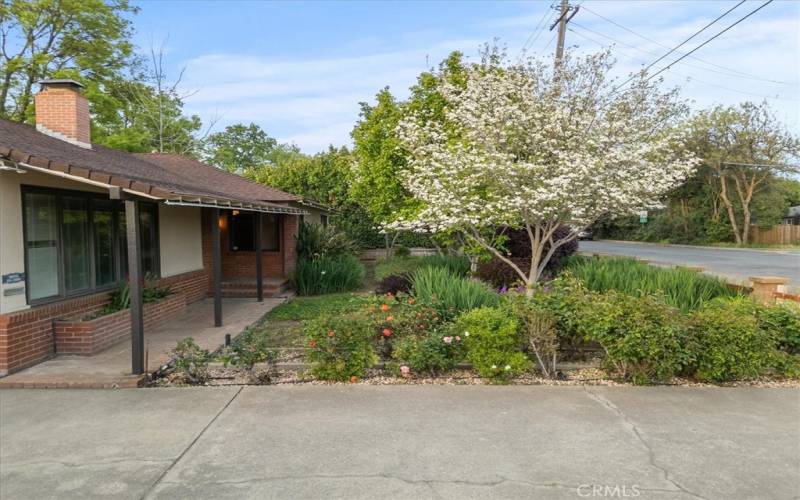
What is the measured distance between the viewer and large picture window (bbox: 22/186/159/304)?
6.40 metres

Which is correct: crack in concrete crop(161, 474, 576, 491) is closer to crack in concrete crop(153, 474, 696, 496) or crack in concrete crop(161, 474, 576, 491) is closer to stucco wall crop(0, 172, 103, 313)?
crack in concrete crop(153, 474, 696, 496)

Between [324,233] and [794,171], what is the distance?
2951 centimetres

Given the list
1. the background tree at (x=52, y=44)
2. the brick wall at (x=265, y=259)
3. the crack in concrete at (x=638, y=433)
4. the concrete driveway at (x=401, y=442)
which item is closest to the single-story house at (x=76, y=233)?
the brick wall at (x=265, y=259)

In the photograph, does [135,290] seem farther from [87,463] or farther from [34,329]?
[87,463]

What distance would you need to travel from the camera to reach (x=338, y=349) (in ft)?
17.7

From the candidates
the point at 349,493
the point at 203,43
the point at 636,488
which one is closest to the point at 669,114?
the point at 636,488

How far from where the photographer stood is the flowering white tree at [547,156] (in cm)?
767

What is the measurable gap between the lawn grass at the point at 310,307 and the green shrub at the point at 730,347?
17.3ft

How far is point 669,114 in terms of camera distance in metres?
10.6

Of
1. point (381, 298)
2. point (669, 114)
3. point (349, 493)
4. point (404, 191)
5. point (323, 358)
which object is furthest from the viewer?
point (404, 191)

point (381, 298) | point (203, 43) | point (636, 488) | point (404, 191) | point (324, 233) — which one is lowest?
point (636, 488)

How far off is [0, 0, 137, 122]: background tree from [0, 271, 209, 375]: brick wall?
1723 cm

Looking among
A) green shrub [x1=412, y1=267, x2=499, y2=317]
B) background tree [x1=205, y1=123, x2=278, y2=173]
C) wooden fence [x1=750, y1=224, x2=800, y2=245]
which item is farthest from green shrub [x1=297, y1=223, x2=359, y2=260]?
background tree [x1=205, y1=123, x2=278, y2=173]

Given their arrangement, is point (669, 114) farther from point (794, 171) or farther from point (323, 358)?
point (794, 171)
